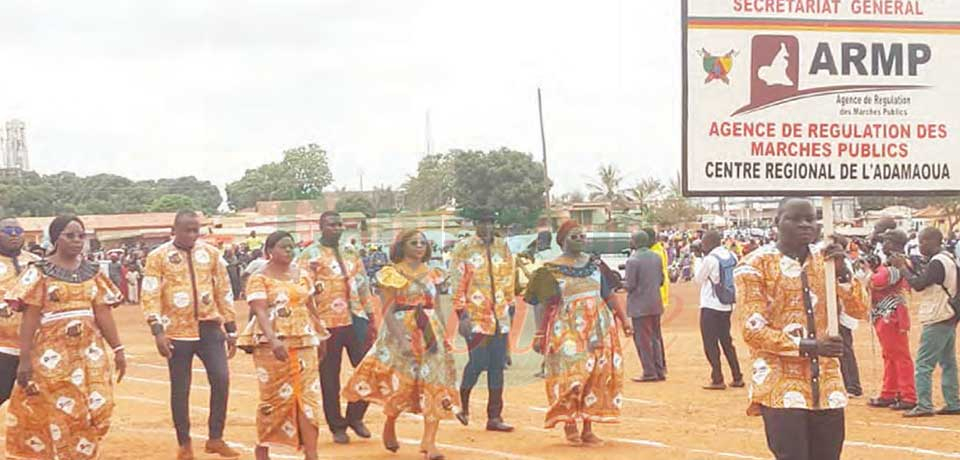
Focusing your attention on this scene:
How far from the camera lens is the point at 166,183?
97438 mm

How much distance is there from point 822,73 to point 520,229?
29293 mm

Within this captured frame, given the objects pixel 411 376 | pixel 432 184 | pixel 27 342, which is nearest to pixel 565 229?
pixel 411 376

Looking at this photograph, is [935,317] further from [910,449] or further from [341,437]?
[341,437]

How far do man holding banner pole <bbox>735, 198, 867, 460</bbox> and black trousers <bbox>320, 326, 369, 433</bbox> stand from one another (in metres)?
4.81

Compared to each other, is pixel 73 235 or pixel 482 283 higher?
pixel 73 235

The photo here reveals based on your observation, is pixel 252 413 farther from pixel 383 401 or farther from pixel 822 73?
pixel 822 73

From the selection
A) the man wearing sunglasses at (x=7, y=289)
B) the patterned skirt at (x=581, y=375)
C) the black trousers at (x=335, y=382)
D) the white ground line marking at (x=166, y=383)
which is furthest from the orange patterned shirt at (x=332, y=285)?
the white ground line marking at (x=166, y=383)

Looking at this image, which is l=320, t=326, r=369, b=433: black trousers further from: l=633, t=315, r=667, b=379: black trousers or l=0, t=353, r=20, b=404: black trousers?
l=633, t=315, r=667, b=379: black trousers

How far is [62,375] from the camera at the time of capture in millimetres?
7516

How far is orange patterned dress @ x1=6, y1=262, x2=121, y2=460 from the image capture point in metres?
7.50

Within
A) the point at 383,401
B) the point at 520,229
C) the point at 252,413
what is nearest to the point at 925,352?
the point at 383,401

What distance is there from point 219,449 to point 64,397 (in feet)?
6.28

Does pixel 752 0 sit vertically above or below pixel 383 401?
above

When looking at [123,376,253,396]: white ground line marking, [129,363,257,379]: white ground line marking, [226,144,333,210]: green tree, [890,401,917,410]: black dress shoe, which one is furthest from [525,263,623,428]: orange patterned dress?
[226,144,333,210]: green tree
